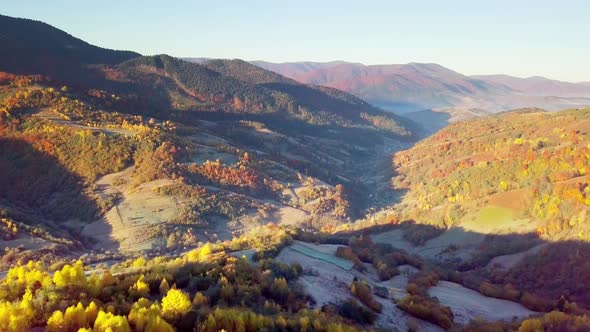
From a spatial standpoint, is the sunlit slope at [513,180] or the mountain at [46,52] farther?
the mountain at [46,52]

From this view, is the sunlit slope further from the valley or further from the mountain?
the mountain

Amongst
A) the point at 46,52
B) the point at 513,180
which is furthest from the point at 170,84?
the point at 513,180

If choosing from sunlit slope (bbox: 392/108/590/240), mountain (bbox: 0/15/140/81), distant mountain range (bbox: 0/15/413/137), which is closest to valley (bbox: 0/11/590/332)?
sunlit slope (bbox: 392/108/590/240)

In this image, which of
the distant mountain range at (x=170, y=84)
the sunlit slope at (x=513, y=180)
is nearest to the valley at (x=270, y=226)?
the sunlit slope at (x=513, y=180)

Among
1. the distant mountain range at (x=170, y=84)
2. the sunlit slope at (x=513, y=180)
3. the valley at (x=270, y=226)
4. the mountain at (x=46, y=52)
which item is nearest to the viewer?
the valley at (x=270, y=226)

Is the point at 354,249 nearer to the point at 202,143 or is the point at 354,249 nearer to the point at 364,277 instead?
the point at 364,277

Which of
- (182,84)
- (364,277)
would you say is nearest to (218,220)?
(364,277)

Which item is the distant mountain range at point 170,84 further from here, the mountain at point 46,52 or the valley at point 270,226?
the valley at point 270,226

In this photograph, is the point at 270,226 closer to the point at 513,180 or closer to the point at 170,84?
the point at 513,180
